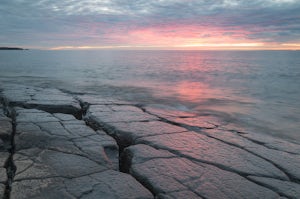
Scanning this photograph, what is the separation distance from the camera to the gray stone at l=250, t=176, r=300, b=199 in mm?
2254

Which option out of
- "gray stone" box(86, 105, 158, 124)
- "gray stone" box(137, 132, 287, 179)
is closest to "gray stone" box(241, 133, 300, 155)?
"gray stone" box(137, 132, 287, 179)

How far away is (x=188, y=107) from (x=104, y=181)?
562 centimetres

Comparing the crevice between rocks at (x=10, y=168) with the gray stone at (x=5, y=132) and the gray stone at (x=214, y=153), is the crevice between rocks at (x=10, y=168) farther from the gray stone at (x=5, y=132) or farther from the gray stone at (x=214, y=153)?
the gray stone at (x=214, y=153)

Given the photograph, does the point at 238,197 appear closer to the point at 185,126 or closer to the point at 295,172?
the point at 295,172

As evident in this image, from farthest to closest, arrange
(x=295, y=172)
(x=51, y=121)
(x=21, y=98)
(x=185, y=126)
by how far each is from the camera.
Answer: (x=21, y=98) → (x=185, y=126) → (x=51, y=121) → (x=295, y=172)

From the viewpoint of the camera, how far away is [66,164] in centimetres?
256

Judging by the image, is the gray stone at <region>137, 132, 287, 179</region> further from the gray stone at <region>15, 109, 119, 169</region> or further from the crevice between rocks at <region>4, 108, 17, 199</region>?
the crevice between rocks at <region>4, 108, 17, 199</region>

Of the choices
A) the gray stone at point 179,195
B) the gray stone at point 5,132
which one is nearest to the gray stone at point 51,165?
the gray stone at point 5,132

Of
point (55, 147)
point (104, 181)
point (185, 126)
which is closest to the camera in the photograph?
point (104, 181)

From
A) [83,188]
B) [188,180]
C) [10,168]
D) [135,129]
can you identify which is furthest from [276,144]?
[10,168]

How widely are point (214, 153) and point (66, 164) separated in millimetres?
1668

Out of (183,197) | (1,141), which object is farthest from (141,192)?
(1,141)

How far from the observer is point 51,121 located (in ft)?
13.0

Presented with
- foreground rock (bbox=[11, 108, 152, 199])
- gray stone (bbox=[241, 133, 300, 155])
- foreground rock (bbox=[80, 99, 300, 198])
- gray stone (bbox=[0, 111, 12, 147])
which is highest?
gray stone (bbox=[0, 111, 12, 147])
